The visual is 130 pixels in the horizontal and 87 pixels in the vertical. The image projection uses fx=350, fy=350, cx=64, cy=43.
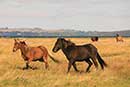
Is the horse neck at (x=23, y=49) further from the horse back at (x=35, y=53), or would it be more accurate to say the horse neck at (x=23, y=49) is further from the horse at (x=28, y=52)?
the horse back at (x=35, y=53)

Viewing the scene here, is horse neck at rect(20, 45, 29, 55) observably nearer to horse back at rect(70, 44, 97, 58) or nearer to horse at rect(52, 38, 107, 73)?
horse at rect(52, 38, 107, 73)

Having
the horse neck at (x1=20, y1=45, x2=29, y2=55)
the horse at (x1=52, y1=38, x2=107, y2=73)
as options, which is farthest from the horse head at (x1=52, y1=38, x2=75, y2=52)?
the horse neck at (x1=20, y1=45, x2=29, y2=55)

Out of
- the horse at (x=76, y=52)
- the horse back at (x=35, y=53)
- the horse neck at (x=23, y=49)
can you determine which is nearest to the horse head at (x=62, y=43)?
the horse at (x=76, y=52)

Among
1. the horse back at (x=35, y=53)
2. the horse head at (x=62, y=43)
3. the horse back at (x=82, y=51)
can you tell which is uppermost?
the horse head at (x=62, y=43)

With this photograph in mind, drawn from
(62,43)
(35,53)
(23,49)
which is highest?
(62,43)

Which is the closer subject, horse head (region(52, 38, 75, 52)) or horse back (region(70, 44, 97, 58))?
horse back (region(70, 44, 97, 58))

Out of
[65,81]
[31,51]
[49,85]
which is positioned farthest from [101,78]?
[31,51]

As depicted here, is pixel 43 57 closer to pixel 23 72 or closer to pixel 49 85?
pixel 23 72

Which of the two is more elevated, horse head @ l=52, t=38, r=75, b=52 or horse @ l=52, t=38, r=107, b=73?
horse head @ l=52, t=38, r=75, b=52

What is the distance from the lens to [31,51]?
1838cm

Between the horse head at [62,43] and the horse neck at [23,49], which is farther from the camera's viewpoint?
the horse neck at [23,49]

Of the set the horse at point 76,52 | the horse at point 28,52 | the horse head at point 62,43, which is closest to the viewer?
the horse at point 76,52

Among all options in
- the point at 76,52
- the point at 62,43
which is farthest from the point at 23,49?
the point at 76,52

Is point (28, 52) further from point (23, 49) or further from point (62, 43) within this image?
point (62, 43)
